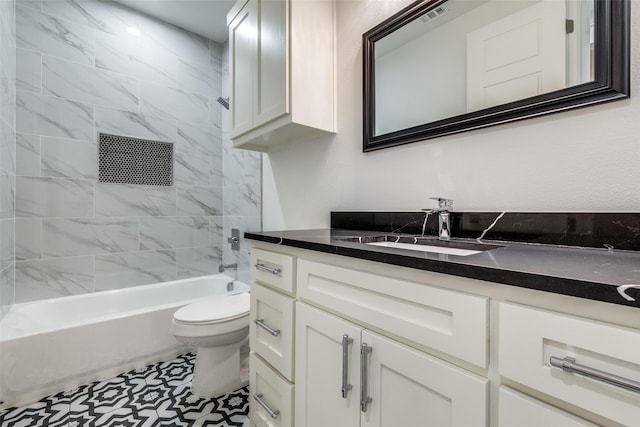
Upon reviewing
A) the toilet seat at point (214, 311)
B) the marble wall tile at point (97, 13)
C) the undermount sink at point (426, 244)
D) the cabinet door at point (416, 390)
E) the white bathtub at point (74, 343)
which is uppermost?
the marble wall tile at point (97, 13)

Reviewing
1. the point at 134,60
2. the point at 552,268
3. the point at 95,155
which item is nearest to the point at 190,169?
the point at 95,155

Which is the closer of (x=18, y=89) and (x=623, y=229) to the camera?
(x=623, y=229)

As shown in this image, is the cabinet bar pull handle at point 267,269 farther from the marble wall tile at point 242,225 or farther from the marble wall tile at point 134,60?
the marble wall tile at point 134,60

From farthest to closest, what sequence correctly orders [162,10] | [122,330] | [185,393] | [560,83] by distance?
[162,10] → [122,330] → [185,393] → [560,83]

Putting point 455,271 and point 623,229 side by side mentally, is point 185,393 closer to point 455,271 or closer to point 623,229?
point 455,271

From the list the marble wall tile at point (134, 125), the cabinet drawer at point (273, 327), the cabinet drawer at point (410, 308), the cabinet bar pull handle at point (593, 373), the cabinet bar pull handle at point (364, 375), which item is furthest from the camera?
the marble wall tile at point (134, 125)

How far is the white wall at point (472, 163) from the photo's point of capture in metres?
0.80

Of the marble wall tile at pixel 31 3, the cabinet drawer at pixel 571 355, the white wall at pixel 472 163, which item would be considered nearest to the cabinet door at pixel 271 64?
the white wall at pixel 472 163

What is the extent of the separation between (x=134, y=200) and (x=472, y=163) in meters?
2.58

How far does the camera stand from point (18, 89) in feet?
6.64

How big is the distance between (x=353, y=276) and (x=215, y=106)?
2.74m

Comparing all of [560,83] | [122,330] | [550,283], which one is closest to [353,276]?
[550,283]

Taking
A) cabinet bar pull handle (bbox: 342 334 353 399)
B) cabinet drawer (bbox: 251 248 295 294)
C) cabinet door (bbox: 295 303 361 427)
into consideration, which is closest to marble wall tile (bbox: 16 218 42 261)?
cabinet drawer (bbox: 251 248 295 294)

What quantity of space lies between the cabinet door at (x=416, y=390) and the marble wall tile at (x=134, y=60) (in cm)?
286
